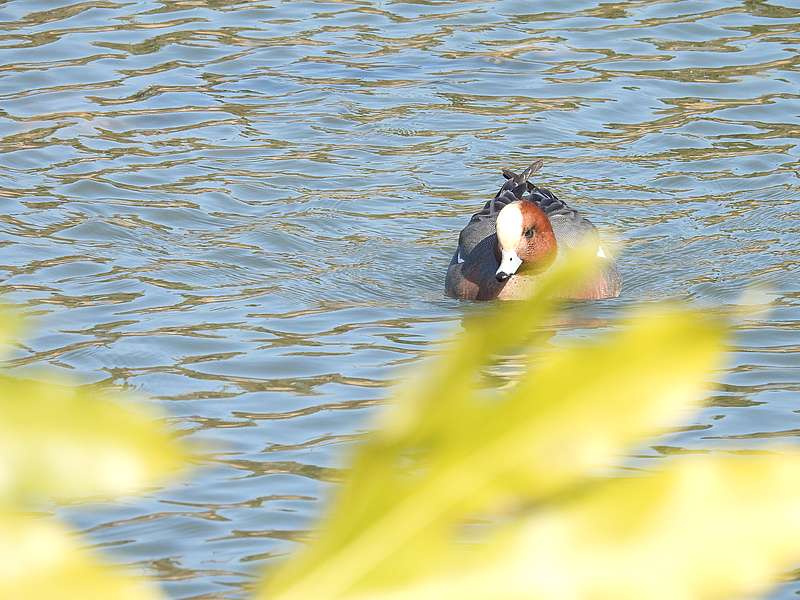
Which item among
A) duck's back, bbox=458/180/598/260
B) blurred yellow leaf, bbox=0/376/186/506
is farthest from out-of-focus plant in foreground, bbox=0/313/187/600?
duck's back, bbox=458/180/598/260

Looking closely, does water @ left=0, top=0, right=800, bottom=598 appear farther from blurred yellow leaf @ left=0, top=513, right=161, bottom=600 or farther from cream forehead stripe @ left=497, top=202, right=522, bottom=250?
blurred yellow leaf @ left=0, top=513, right=161, bottom=600

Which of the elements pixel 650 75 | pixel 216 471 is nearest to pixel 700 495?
pixel 216 471

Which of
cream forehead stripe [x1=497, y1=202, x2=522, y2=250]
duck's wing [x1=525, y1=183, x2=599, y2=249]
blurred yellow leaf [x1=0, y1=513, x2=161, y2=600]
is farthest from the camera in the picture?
duck's wing [x1=525, y1=183, x2=599, y2=249]

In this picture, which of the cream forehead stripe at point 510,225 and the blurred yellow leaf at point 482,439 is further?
the cream forehead stripe at point 510,225

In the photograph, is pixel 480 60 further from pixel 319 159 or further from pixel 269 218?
pixel 269 218

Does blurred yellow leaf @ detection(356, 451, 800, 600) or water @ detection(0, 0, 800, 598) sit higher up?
blurred yellow leaf @ detection(356, 451, 800, 600)

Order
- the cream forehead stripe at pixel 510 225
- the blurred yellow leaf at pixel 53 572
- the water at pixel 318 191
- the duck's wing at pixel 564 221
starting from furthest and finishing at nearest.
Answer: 1. the duck's wing at pixel 564 221
2. the cream forehead stripe at pixel 510 225
3. the water at pixel 318 191
4. the blurred yellow leaf at pixel 53 572

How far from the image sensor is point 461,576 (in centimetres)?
59

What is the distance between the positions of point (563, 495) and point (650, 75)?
1226 cm

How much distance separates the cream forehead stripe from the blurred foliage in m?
8.41

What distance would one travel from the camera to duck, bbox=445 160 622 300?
9.01m

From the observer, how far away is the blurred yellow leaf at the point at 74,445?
0.62 m

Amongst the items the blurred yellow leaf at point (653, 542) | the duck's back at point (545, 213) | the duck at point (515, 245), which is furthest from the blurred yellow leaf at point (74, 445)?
the duck's back at point (545, 213)

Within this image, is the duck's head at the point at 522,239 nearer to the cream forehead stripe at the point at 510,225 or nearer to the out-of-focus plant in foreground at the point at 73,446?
the cream forehead stripe at the point at 510,225
